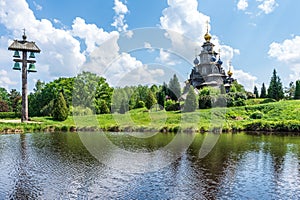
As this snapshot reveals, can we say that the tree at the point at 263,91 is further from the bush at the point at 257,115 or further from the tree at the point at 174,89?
the bush at the point at 257,115

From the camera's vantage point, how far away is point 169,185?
11664 millimetres

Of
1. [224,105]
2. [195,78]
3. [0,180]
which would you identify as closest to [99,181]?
[0,180]

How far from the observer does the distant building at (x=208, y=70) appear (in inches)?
2547

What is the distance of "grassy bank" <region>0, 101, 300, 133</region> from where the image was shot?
35.1m

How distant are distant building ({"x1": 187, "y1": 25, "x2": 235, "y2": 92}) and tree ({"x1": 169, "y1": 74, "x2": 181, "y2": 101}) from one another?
400cm

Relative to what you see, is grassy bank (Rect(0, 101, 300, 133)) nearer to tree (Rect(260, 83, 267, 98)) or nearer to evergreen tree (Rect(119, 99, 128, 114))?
evergreen tree (Rect(119, 99, 128, 114))

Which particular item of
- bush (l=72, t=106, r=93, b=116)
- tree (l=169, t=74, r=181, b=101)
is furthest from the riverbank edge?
tree (l=169, t=74, r=181, b=101)

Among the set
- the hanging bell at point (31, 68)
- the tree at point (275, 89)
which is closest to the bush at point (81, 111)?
the hanging bell at point (31, 68)

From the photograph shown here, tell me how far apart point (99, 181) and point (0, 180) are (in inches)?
173

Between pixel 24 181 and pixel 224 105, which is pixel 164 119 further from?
pixel 24 181

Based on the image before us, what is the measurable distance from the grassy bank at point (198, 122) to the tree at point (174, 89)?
1287cm

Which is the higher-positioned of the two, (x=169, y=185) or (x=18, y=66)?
(x=18, y=66)

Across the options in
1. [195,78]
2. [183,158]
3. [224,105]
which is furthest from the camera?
[195,78]

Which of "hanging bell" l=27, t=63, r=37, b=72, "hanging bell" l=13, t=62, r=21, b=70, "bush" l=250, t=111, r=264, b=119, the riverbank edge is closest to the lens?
the riverbank edge
